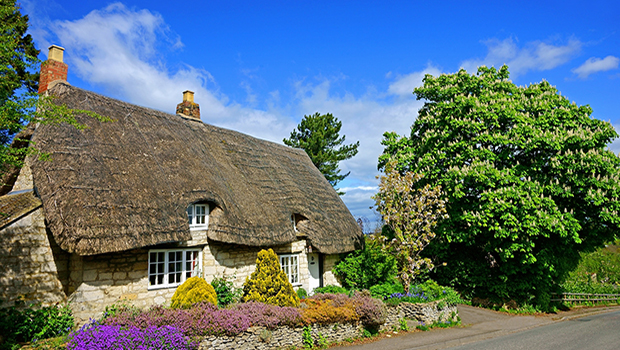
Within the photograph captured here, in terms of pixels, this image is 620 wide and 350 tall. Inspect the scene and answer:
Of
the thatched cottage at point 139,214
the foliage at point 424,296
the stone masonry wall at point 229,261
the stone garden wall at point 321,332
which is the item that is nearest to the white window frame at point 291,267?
the thatched cottage at point 139,214

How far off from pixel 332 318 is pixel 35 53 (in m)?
21.8

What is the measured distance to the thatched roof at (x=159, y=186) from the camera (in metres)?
9.14

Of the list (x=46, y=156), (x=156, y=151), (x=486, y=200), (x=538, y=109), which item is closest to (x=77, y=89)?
(x=156, y=151)

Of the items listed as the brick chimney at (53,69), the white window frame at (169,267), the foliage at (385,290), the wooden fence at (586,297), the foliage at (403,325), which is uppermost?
the brick chimney at (53,69)

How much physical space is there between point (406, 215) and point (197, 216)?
302 inches

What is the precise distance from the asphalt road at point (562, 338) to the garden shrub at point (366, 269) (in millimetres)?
5381

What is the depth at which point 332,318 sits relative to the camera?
405 inches

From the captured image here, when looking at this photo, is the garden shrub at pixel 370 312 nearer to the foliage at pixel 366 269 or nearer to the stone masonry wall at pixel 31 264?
the foliage at pixel 366 269

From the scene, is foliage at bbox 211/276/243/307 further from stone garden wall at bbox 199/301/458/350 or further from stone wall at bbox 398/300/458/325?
stone wall at bbox 398/300/458/325

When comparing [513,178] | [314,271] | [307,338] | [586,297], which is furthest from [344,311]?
[586,297]

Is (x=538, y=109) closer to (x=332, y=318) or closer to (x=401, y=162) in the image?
(x=401, y=162)

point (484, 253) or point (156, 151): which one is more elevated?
point (156, 151)

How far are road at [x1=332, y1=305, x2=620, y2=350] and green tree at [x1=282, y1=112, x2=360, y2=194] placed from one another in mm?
16908

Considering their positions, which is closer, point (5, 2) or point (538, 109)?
point (5, 2)
